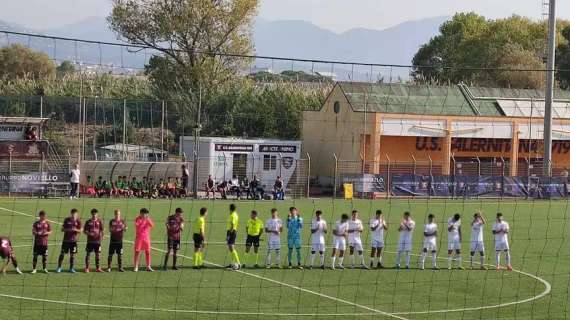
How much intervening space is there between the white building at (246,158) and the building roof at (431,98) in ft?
18.1

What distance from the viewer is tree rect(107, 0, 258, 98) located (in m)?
67.4

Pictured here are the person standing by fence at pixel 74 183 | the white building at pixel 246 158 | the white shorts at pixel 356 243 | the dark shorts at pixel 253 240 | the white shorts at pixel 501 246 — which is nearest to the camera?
the dark shorts at pixel 253 240

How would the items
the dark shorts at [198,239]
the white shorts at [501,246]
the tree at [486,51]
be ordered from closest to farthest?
the dark shorts at [198,239] → the white shorts at [501,246] → the tree at [486,51]

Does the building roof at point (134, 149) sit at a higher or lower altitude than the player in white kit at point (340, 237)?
higher

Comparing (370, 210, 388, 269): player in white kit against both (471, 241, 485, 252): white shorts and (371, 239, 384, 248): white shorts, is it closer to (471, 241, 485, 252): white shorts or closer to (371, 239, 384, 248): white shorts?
(371, 239, 384, 248): white shorts

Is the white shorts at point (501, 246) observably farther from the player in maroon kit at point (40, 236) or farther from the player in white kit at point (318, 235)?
the player in maroon kit at point (40, 236)

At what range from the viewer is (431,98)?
65062mm

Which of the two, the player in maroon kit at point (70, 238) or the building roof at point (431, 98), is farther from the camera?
the building roof at point (431, 98)

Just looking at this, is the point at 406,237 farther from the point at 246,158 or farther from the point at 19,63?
the point at 19,63

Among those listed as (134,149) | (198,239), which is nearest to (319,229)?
(198,239)

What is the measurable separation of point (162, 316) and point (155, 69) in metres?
53.6

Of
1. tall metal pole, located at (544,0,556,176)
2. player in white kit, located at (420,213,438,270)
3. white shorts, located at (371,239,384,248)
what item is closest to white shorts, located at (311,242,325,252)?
white shorts, located at (371,239,384,248)

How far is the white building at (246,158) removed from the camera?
5612 cm

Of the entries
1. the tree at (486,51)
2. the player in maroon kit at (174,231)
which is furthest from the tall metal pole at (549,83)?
the player in maroon kit at (174,231)
